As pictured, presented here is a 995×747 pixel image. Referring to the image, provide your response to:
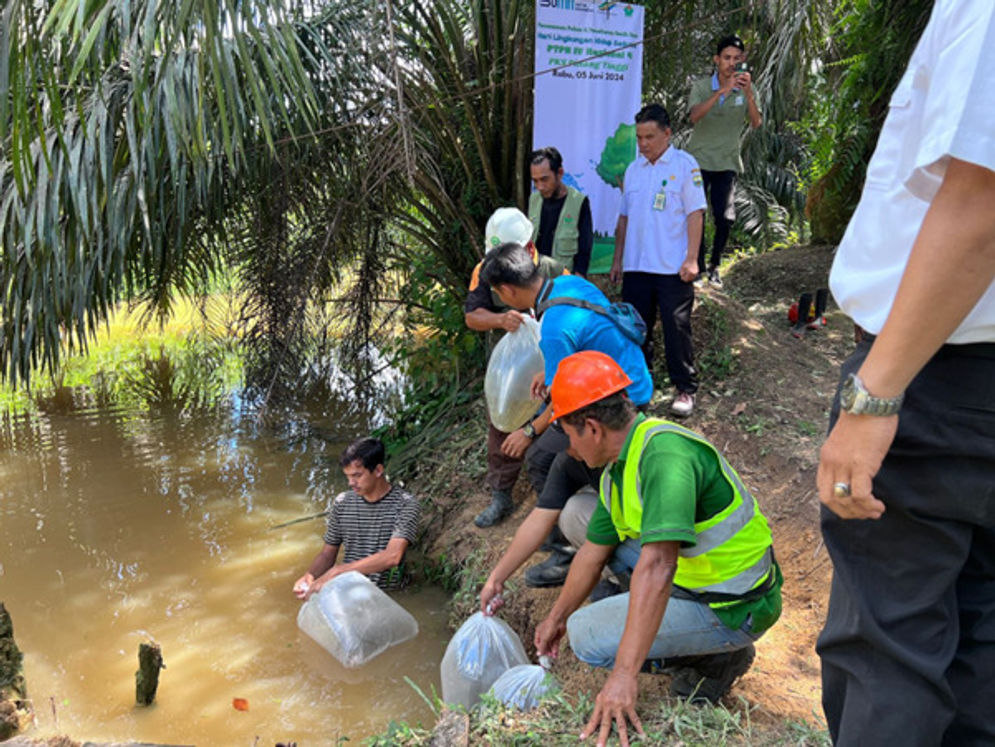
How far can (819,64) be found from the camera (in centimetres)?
661

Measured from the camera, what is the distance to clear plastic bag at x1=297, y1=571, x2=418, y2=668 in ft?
11.3

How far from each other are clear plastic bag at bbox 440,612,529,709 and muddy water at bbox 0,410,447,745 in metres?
0.56

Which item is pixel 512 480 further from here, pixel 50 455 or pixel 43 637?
pixel 50 455

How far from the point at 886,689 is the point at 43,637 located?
3973mm

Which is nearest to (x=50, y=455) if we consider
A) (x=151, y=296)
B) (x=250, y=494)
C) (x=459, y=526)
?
(x=151, y=296)

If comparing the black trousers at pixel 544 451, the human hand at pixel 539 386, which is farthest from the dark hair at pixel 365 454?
the human hand at pixel 539 386

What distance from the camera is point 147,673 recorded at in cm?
319

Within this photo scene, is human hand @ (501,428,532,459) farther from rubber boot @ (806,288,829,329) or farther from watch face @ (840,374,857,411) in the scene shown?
rubber boot @ (806,288,829,329)

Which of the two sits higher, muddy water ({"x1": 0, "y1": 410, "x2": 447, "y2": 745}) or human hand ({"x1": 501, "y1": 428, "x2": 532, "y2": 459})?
human hand ({"x1": 501, "y1": 428, "x2": 532, "y2": 459})

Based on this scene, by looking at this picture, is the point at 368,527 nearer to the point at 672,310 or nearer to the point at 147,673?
the point at 147,673

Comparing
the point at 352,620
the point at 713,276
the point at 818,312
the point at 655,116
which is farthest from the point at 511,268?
the point at 818,312

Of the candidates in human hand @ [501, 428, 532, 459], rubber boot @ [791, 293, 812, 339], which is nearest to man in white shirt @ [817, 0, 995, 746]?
human hand @ [501, 428, 532, 459]

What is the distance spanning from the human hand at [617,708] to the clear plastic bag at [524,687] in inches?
12.0

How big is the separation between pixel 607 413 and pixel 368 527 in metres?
2.14
